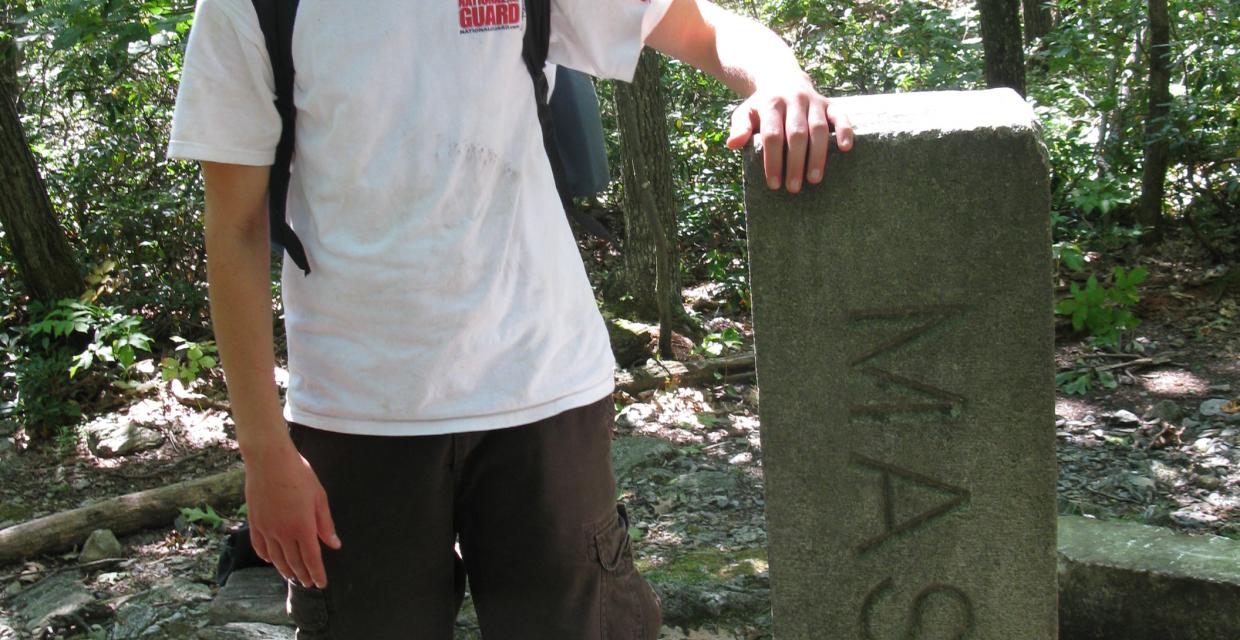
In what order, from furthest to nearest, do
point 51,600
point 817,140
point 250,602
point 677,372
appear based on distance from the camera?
1. point 677,372
2. point 51,600
3. point 250,602
4. point 817,140

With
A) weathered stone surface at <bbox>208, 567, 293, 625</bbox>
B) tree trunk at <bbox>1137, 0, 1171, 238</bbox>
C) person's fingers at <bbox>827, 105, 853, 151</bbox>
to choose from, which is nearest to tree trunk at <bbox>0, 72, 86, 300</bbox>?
weathered stone surface at <bbox>208, 567, 293, 625</bbox>

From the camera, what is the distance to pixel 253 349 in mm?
1444

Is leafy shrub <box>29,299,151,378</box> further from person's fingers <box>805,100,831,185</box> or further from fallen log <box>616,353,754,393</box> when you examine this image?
person's fingers <box>805,100,831,185</box>

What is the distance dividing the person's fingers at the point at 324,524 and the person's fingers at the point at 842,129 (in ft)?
3.04

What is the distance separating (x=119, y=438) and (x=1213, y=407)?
4607 mm

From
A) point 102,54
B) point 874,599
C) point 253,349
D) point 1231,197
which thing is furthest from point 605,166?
point 1231,197


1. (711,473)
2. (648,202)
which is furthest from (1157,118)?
(711,473)

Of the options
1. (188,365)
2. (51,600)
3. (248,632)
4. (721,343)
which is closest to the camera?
(248,632)

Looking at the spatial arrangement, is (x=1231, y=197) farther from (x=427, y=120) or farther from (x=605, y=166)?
(x=427, y=120)

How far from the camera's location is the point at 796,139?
5.42 ft

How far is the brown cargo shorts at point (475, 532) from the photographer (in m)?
1.52

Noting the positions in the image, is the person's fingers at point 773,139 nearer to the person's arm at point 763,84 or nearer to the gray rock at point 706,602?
the person's arm at point 763,84

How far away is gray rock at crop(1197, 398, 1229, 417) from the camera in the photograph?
14.1 feet

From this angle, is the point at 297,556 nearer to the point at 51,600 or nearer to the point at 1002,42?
the point at 51,600
